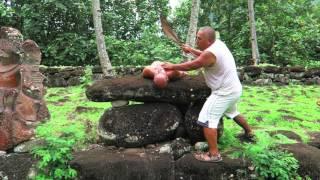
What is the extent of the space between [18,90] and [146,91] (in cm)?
161

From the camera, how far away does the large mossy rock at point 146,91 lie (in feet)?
17.7

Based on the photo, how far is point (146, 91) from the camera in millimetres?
5383

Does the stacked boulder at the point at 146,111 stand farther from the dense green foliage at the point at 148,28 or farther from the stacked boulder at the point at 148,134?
the dense green foliage at the point at 148,28

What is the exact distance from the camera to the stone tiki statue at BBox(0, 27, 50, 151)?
215 inches

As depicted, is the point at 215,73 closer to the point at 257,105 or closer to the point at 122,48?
the point at 257,105

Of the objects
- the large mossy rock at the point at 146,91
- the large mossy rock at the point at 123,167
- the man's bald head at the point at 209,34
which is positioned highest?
the man's bald head at the point at 209,34

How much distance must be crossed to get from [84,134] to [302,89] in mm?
6872

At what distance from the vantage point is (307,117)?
785 cm

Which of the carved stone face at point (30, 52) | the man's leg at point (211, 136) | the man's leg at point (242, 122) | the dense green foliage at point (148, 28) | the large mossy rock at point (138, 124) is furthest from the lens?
the dense green foliage at point (148, 28)

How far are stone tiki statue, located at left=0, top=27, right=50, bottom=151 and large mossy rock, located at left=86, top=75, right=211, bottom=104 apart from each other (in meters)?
0.87

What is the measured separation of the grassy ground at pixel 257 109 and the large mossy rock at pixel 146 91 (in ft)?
2.21

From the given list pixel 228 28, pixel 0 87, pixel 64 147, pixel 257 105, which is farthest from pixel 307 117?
pixel 228 28

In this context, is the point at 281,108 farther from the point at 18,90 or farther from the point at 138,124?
the point at 18,90

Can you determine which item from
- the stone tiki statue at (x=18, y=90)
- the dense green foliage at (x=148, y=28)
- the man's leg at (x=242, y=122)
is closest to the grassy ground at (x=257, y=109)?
the stone tiki statue at (x=18, y=90)
